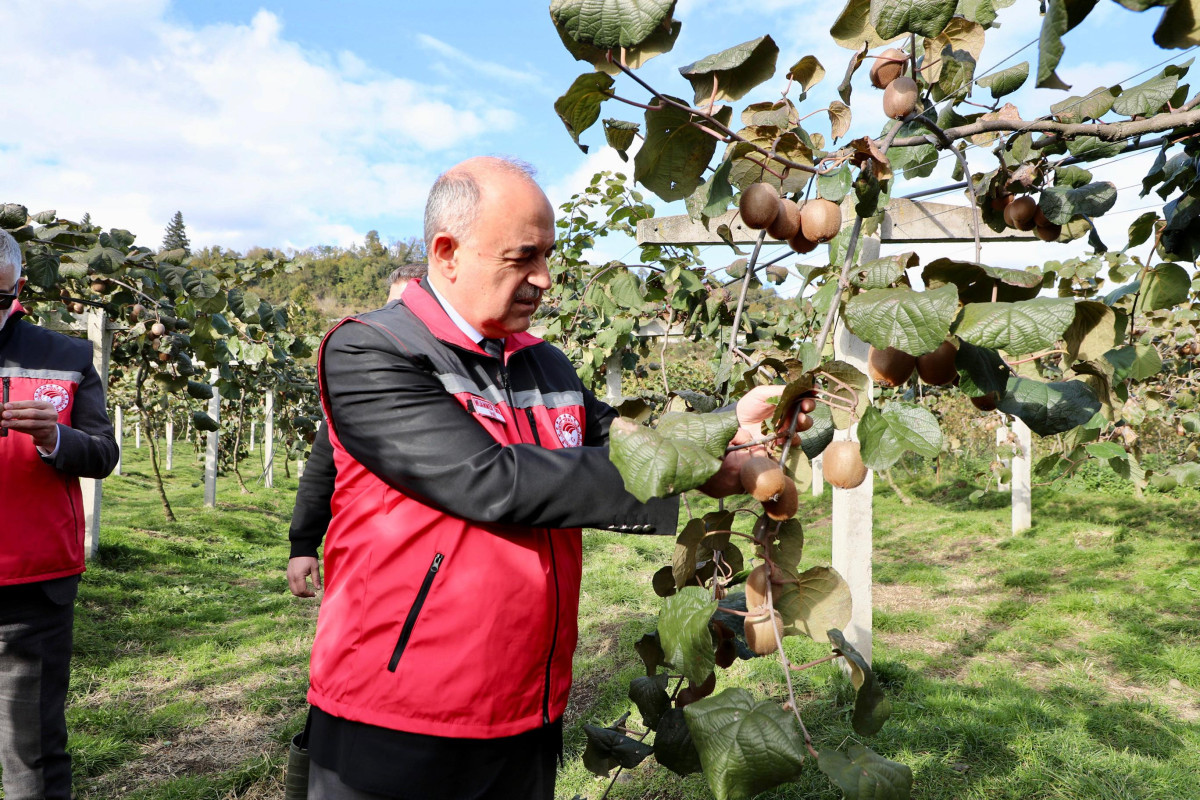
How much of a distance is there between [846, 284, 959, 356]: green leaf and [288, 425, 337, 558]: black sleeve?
1.29 m

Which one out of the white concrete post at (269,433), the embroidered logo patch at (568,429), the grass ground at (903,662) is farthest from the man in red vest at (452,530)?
the white concrete post at (269,433)

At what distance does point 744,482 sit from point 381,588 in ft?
2.00

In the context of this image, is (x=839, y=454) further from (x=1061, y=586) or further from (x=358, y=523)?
(x=1061, y=586)

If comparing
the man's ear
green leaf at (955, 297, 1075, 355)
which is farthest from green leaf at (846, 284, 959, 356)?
the man's ear

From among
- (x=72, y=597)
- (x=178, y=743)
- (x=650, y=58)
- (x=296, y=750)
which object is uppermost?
(x=650, y=58)

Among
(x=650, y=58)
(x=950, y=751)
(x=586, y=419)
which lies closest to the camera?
(x=650, y=58)

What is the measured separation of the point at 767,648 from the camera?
95 cm

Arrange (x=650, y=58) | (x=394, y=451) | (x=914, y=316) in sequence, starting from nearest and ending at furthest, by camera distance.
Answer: (x=914, y=316) < (x=650, y=58) < (x=394, y=451)

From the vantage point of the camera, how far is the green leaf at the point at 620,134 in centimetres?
99

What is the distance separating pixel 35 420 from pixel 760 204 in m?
1.81

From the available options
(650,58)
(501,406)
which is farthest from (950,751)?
(650,58)

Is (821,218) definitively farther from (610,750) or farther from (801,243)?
(610,750)

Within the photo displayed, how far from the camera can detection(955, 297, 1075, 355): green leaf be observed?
716 millimetres

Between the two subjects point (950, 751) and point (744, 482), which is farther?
point (950, 751)
